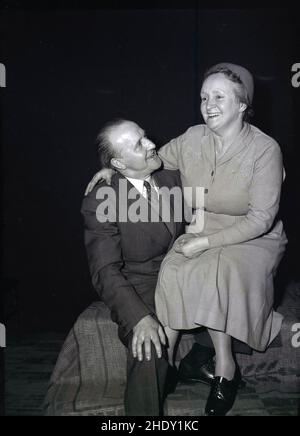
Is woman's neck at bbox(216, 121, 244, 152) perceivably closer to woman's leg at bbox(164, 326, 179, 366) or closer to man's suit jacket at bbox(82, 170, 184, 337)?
man's suit jacket at bbox(82, 170, 184, 337)

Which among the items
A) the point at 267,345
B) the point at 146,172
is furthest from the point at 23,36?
the point at 267,345

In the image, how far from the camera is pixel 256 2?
3.98m

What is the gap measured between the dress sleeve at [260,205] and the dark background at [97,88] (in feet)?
6.31

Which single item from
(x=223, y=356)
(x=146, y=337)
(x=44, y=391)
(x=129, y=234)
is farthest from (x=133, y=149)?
(x=44, y=391)

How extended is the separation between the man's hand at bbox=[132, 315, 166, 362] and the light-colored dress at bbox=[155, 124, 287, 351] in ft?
0.35

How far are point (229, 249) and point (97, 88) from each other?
2.63 metres

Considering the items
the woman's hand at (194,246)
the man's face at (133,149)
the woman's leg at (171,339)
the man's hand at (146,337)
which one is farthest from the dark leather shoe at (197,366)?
the man's face at (133,149)

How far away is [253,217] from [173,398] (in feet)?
3.11

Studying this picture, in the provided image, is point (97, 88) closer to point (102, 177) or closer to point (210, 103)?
point (102, 177)

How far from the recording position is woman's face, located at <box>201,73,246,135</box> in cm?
210

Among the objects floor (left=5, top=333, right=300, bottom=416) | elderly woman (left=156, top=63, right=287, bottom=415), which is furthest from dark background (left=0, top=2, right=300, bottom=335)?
elderly woman (left=156, top=63, right=287, bottom=415)

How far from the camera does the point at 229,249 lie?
6.97ft
